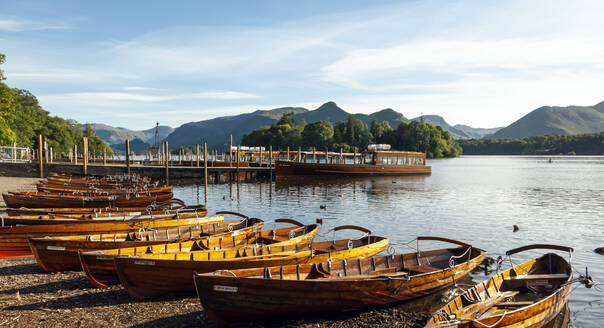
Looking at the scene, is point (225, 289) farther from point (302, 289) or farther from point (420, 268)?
point (420, 268)

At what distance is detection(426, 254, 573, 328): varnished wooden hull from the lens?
750 centimetres

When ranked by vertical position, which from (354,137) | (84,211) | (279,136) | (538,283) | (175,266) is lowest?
(538,283)

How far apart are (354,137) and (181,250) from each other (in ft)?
461

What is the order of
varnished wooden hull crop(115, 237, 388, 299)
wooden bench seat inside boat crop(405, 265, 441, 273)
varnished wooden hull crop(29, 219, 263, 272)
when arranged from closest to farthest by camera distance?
varnished wooden hull crop(115, 237, 388, 299)
wooden bench seat inside boat crop(405, 265, 441, 273)
varnished wooden hull crop(29, 219, 263, 272)

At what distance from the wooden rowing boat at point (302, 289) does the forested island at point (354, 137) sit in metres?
133

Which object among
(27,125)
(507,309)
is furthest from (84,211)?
(27,125)

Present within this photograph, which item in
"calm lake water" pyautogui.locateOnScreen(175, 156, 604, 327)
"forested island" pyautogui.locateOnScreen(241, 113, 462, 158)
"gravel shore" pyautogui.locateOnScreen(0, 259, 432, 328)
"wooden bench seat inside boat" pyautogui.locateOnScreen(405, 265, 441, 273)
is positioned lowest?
"calm lake water" pyautogui.locateOnScreen(175, 156, 604, 327)

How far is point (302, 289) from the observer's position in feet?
29.3

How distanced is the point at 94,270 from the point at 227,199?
27.2m

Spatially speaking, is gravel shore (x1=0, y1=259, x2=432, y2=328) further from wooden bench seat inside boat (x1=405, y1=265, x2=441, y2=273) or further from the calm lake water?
the calm lake water

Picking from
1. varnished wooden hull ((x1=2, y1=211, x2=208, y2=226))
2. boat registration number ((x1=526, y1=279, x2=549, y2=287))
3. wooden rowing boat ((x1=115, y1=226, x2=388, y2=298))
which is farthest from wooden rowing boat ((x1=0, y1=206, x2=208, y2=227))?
boat registration number ((x1=526, y1=279, x2=549, y2=287))

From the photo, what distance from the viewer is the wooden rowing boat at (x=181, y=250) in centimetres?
1051

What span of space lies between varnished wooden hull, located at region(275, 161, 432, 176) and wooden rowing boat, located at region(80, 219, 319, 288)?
156ft

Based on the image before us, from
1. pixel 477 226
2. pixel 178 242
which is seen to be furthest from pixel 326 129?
pixel 178 242
